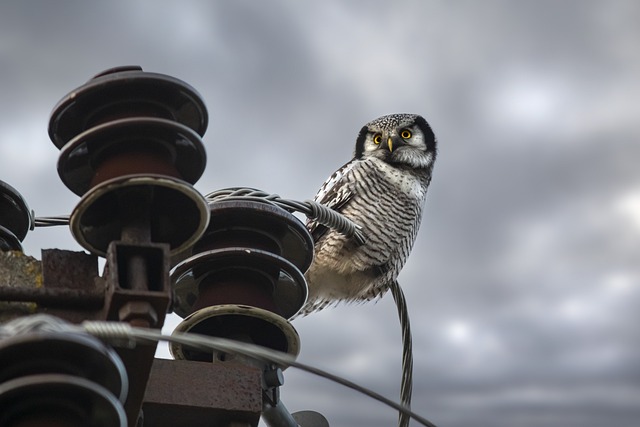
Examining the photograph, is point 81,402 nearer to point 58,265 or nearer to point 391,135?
point 58,265

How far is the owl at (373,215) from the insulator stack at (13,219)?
3.95 metres

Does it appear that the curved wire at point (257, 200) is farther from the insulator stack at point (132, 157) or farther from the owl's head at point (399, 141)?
the owl's head at point (399, 141)

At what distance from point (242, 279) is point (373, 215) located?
4.31m

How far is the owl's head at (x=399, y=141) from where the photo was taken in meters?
8.46

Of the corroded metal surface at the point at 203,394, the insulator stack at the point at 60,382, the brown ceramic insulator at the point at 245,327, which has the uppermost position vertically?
the brown ceramic insulator at the point at 245,327

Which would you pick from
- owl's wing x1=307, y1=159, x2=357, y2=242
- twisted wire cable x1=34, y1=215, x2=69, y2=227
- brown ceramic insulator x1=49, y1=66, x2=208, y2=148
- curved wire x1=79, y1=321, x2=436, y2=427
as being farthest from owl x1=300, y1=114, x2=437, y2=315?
curved wire x1=79, y1=321, x2=436, y2=427

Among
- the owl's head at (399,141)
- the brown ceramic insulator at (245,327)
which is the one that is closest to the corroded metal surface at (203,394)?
the brown ceramic insulator at (245,327)

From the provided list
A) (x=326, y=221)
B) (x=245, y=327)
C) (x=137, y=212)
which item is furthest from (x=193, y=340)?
(x=326, y=221)

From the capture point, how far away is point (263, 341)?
11.8ft

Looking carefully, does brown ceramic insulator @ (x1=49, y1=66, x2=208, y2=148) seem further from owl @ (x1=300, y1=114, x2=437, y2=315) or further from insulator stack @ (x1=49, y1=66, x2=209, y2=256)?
owl @ (x1=300, y1=114, x2=437, y2=315)

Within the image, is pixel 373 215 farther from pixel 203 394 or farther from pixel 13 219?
pixel 203 394

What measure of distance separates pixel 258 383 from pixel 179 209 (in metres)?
0.61

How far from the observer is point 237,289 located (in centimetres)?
355

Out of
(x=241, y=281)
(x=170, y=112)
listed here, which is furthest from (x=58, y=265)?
(x=241, y=281)
